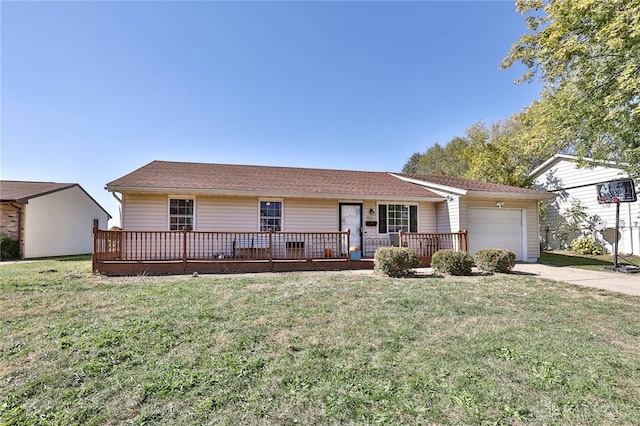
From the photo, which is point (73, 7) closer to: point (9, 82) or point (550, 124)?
point (9, 82)

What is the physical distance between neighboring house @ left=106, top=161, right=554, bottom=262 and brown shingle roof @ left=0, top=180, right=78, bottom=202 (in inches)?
287

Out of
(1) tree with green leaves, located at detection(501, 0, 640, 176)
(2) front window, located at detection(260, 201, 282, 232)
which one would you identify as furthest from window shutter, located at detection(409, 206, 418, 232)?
(2) front window, located at detection(260, 201, 282, 232)

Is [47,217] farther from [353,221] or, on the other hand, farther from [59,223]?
[353,221]

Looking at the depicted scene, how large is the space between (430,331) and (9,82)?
1413 cm

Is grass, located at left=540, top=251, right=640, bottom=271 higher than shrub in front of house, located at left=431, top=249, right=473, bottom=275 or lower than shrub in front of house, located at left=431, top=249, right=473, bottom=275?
lower

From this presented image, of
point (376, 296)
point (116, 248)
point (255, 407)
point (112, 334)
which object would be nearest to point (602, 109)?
point (376, 296)

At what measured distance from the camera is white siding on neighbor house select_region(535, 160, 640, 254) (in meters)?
13.8

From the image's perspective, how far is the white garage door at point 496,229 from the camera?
11.7m

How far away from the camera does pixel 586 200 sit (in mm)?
15391

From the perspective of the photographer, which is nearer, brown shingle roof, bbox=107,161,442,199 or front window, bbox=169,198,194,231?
brown shingle roof, bbox=107,161,442,199

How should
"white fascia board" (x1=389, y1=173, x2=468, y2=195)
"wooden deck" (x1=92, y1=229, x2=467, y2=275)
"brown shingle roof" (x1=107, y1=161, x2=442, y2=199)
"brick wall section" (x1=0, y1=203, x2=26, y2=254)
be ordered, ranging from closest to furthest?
"wooden deck" (x1=92, y1=229, x2=467, y2=275), "brown shingle roof" (x1=107, y1=161, x2=442, y2=199), "white fascia board" (x1=389, y1=173, x2=468, y2=195), "brick wall section" (x1=0, y1=203, x2=26, y2=254)

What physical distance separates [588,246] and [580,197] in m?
2.64

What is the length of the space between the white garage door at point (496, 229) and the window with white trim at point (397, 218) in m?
2.07

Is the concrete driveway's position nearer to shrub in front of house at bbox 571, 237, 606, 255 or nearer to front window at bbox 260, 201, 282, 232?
shrub in front of house at bbox 571, 237, 606, 255
